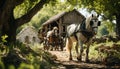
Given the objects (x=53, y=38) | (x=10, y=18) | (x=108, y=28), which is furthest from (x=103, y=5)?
(x=108, y=28)

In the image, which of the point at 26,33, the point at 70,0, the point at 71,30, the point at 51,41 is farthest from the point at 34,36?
the point at 71,30

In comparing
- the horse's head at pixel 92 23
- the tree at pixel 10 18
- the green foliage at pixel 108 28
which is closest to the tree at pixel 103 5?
the green foliage at pixel 108 28

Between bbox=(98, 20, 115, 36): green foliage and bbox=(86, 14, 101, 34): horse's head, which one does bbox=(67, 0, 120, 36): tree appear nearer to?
bbox=(98, 20, 115, 36): green foliage

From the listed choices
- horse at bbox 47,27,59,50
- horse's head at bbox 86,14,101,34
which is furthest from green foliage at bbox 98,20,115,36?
horse's head at bbox 86,14,101,34

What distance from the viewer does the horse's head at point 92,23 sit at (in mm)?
13117

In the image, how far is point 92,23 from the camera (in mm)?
13133

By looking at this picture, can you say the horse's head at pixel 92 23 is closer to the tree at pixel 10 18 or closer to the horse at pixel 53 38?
the tree at pixel 10 18

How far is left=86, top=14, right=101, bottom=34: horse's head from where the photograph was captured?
13.1 m

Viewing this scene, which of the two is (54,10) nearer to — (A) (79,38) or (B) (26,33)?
(B) (26,33)

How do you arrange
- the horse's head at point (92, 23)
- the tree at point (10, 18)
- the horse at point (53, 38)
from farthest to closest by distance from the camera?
the horse at point (53, 38) < the horse's head at point (92, 23) < the tree at point (10, 18)

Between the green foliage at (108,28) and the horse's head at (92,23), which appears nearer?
the horse's head at (92,23)

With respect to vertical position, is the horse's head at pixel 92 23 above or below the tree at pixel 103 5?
below

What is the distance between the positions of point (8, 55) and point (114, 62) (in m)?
5.66

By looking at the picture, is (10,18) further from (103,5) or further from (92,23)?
(103,5)
